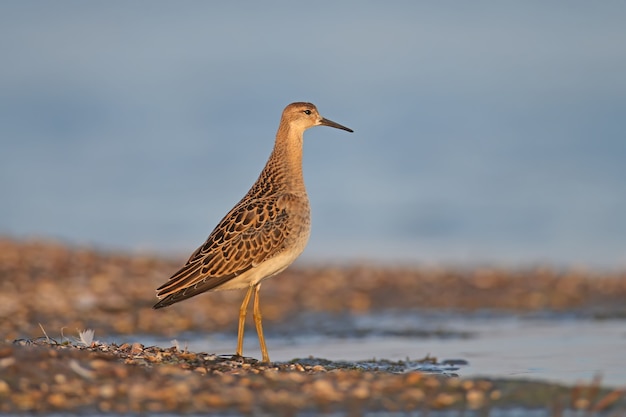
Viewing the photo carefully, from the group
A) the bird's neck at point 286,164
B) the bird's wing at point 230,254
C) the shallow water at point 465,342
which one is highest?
the bird's neck at point 286,164

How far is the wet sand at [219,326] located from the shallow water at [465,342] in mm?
600

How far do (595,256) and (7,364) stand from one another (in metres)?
14.2

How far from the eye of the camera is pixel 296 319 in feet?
48.2

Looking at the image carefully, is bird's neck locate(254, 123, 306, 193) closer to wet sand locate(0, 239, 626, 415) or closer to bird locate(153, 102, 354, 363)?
bird locate(153, 102, 354, 363)

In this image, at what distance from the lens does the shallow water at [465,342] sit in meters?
10.5

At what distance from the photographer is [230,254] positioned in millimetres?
10836

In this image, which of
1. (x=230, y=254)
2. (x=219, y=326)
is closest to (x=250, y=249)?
(x=230, y=254)

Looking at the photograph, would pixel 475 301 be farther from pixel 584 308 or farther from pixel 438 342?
pixel 438 342

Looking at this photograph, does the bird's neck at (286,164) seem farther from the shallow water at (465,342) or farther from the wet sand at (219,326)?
the wet sand at (219,326)

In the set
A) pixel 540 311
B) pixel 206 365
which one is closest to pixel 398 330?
pixel 540 311

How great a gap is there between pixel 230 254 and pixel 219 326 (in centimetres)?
352

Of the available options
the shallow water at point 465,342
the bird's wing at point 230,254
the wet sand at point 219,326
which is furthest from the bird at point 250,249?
the wet sand at point 219,326

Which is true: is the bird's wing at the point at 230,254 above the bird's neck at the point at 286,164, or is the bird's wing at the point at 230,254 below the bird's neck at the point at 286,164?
below

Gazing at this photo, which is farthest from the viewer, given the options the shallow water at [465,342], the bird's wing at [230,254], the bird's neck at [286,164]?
the bird's neck at [286,164]
